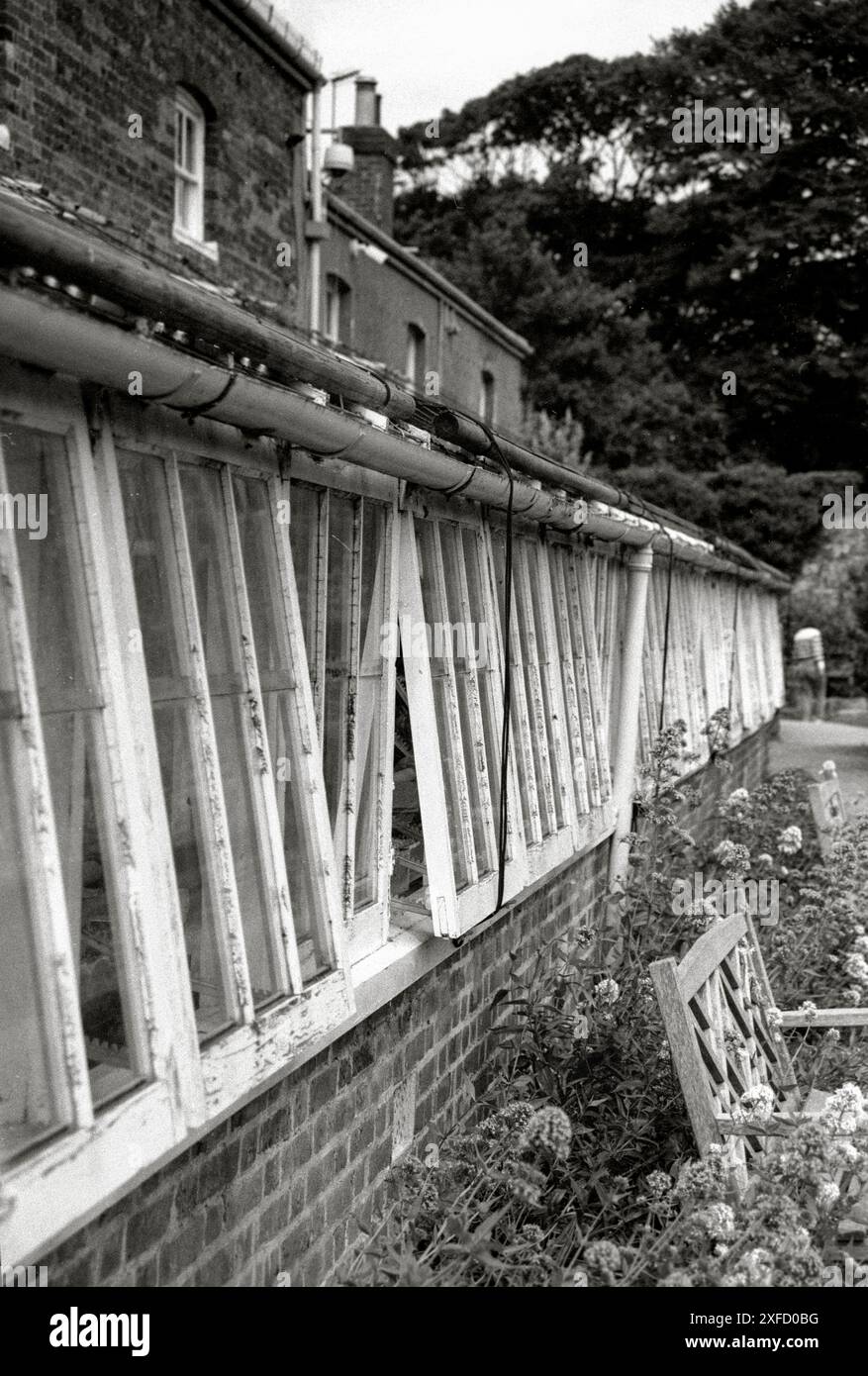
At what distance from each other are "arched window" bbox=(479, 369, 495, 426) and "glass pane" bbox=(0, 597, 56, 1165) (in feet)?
89.9

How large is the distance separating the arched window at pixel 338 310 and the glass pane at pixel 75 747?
18604 mm

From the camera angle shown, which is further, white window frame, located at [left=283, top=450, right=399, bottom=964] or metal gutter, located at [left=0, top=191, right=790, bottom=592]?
white window frame, located at [left=283, top=450, right=399, bottom=964]

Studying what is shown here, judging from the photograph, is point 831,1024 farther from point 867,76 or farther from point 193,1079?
point 867,76

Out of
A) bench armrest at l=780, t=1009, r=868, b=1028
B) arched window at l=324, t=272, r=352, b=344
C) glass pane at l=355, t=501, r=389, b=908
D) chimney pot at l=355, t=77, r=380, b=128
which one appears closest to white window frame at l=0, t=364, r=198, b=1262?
glass pane at l=355, t=501, r=389, b=908

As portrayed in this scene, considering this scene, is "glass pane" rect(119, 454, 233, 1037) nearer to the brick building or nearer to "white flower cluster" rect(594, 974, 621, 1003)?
the brick building

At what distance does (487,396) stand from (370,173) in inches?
241

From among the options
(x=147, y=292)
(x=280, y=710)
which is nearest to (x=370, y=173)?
(x=280, y=710)

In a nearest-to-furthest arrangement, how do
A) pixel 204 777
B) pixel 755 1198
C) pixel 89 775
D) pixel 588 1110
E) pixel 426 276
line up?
1. pixel 89 775
2. pixel 204 777
3. pixel 755 1198
4. pixel 588 1110
5. pixel 426 276

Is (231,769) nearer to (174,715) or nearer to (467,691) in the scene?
(174,715)

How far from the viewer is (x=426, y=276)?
23.7m

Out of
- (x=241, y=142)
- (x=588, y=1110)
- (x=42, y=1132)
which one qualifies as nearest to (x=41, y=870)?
(x=42, y=1132)

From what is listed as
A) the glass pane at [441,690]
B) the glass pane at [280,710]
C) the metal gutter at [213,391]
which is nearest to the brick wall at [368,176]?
the metal gutter at [213,391]

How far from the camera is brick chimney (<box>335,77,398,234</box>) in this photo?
24469mm

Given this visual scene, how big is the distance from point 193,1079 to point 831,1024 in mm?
3443
